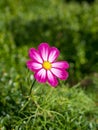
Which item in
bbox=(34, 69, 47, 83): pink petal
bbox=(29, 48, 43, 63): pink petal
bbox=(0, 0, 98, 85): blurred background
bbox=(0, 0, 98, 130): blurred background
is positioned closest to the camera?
bbox=(34, 69, 47, 83): pink petal

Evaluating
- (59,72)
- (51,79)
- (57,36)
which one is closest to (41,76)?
(51,79)

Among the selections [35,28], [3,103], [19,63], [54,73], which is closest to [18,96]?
[3,103]

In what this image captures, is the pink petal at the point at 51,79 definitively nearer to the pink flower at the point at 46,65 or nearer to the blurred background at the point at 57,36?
the pink flower at the point at 46,65

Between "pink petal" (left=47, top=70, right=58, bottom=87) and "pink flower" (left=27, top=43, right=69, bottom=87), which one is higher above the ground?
"pink flower" (left=27, top=43, right=69, bottom=87)

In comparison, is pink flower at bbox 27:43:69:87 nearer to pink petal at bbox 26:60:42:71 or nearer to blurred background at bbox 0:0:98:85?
pink petal at bbox 26:60:42:71

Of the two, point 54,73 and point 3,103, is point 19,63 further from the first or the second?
point 54,73

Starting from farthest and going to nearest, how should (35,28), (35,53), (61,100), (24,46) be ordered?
(35,28)
(24,46)
(61,100)
(35,53)

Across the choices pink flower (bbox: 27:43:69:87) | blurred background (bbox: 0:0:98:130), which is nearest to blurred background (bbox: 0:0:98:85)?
blurred background (bbox: 0:0:98:130)
